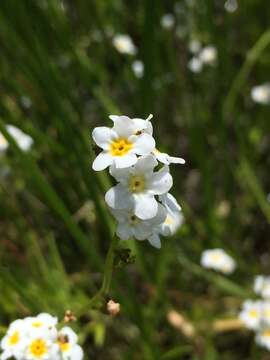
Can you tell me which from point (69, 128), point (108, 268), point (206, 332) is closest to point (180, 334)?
point (206, 332)

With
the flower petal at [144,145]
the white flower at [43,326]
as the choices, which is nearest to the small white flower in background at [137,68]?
the white flower at [43,326]

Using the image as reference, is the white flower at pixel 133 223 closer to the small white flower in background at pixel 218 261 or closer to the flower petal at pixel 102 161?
the flower petal at pixel 102 161

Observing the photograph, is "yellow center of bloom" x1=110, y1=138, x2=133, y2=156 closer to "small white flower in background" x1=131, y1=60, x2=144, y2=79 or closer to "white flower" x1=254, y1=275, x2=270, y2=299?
"white flower" x1=254, y1=275, x2=270, y2=299

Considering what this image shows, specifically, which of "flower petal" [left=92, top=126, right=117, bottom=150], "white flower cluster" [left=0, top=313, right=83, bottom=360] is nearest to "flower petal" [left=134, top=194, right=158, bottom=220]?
"flower petal" [left=92, top=126, right=117, bottom=150]

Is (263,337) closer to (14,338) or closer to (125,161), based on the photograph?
(14,338)

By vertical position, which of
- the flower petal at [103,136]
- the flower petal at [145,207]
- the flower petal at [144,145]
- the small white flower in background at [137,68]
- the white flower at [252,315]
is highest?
the small white flower in background at [137,68]
